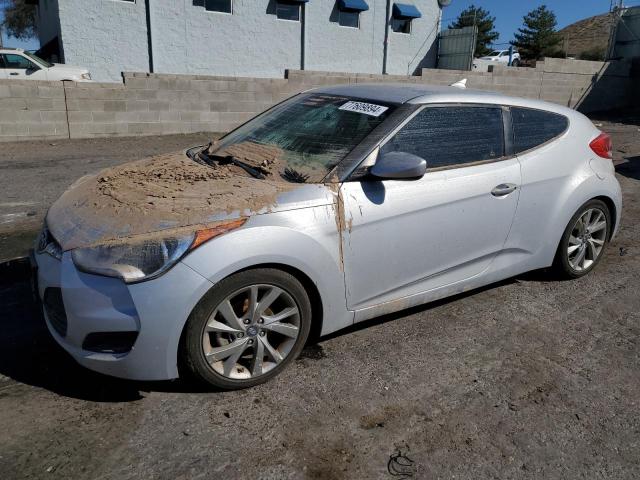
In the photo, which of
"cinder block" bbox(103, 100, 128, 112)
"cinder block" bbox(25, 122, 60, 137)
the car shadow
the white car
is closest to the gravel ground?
"cinder block" bbox(25, 122, 60, 137)

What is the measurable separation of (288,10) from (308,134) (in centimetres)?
1968

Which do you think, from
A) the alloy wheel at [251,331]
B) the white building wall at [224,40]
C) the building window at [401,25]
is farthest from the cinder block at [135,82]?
the building window at [401,25]

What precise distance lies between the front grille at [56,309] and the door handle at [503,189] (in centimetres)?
273

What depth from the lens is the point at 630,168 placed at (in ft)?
31.3

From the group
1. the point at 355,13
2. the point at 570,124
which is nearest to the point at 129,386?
the point at 570,124

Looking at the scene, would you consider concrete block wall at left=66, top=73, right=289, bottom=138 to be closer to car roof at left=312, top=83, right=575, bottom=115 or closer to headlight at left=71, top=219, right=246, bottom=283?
car roof at left=312, top=83, right=575, bottom=115

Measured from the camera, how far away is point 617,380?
316 cm

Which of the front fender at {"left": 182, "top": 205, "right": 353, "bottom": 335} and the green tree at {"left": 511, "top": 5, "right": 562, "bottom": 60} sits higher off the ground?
the green tree at {"left": 511, "top": 5, "right": 562, "bottom": 60}

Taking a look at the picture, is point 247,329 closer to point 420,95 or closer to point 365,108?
point 365,108

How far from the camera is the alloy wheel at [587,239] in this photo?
4.41 metres

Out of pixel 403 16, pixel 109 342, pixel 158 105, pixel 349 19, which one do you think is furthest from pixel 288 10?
pixel 109 342

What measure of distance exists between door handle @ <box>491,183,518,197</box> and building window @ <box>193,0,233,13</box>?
59.8 ft

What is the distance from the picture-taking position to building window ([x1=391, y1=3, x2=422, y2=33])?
2388cm

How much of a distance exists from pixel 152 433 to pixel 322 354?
1132mm
